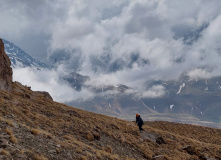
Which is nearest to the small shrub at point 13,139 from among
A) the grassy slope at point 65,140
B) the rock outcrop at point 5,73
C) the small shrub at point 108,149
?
the grassy slope at point 65,140

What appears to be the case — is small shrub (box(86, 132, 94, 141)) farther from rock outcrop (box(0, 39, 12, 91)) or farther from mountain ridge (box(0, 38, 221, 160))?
rock outcrop (box(0, 39, 12, 91))

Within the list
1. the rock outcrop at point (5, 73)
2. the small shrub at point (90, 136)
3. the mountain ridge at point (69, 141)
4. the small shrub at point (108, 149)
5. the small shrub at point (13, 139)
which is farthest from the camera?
the rock outcrop at point (5, 73)

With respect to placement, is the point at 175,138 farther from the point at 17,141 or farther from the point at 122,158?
the point at 17,141

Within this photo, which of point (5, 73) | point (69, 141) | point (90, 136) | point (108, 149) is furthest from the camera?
point (5, 73)

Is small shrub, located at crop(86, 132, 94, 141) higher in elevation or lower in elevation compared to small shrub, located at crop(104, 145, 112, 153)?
higher

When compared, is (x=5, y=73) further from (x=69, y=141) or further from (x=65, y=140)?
(x=69, y=141)

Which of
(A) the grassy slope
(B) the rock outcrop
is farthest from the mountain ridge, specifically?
(B) the rock outcrop

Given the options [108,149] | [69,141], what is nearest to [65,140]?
[69,141]

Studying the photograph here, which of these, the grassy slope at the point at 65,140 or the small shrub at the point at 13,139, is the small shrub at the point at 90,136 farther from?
the small shrub at the point at 13,139

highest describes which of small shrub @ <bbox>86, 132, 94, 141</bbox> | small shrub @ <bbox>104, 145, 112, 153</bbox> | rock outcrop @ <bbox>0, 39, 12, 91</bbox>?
rock outcrop @ <bbox>0, 39, 12, 91</bbox>

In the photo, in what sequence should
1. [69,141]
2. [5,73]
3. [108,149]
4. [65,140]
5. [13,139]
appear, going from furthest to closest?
1. [5,73]
2. [108,149]
3. [65,140]
4. [69,141]
5. [13,139]

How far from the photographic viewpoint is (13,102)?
2770 centimetres

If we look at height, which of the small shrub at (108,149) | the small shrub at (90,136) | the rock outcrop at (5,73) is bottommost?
the small shrub at (108,149)

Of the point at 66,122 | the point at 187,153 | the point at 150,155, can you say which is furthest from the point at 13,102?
the point at 187,153
